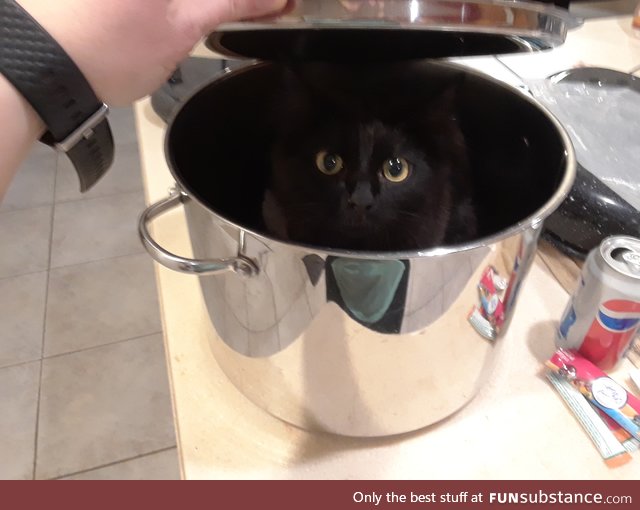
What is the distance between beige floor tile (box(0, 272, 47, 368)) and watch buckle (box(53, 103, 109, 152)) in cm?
123

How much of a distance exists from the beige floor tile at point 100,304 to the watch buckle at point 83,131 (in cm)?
117

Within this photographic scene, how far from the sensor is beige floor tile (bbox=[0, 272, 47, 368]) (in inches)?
57.6

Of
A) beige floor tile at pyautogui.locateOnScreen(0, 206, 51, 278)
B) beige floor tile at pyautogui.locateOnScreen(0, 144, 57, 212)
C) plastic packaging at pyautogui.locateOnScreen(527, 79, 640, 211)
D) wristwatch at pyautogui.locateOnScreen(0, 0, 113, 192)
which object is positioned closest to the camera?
wristwatch at pyautogui.locateOnScreen(0, 0, 113, 192)

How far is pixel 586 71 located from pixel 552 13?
534 millimetres

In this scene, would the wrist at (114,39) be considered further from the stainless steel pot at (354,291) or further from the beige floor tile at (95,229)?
the beige floor tile at (95,229)

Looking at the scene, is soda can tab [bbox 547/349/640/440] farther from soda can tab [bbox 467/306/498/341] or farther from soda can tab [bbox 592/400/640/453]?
soda can tab [bbox 467/306/498/341]

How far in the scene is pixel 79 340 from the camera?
1492mm

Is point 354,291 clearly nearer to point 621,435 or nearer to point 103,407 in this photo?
point 621,435

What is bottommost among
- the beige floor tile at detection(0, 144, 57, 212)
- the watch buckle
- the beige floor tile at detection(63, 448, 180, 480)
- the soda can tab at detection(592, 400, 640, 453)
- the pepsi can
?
the beige floor tile at detection(63, 448, 180, 480)

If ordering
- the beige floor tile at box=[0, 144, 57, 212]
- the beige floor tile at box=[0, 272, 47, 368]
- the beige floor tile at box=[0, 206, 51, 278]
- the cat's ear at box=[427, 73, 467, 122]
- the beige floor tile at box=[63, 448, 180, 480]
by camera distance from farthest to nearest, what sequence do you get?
the beige floor tile at box=[0, 144, 57, 212]
the beige floor tile at box=[0, 206, 51, 278]
the beige floor tile at box=[0, 272, 47, 368]
the beige floor tile at box=[63, 448, 180, 480]
the cat's ear at box=[427, 73, 467, 122]

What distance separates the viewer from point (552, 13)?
17.3 inches

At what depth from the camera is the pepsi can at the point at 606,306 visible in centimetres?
53

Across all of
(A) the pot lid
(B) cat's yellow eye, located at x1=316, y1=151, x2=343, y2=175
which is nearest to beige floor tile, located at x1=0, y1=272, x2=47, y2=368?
(B) cat's yellow eye, located at x1=316, y1=151, x2=343, y2=175
